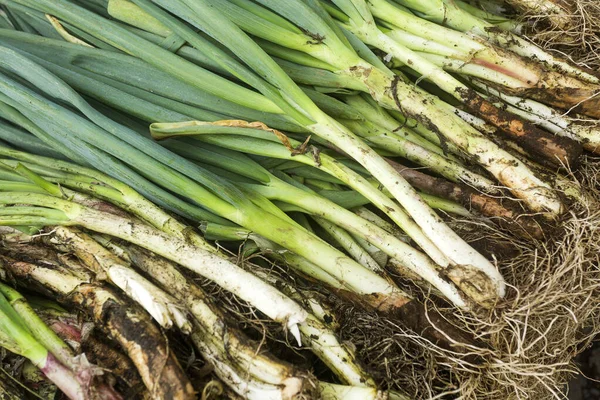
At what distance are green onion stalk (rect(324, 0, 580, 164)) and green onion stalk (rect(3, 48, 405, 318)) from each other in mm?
634

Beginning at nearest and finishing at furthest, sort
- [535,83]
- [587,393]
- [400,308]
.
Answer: [400,308]
[535,83]
[587,393]

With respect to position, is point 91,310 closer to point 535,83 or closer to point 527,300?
point 527,300

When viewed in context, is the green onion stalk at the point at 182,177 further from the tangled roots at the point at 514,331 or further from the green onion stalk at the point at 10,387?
the green onion stalk at the point at 10,387

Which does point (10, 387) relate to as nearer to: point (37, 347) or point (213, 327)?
point (37, 347)

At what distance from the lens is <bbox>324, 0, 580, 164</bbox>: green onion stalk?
1.75 metres

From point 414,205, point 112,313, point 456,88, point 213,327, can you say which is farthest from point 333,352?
point 456,88

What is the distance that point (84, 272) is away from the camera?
1604 mm

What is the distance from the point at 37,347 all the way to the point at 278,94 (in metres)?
0.95

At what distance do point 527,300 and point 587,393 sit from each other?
0.92 metres

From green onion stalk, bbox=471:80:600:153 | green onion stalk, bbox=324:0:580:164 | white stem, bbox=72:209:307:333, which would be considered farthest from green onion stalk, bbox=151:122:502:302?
green onion stalk, bbox=471:80:600:153

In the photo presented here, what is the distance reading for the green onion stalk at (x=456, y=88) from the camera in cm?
175

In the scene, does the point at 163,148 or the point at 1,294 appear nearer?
the point at 1,294

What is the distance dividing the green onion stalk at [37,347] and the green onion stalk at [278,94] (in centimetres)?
81

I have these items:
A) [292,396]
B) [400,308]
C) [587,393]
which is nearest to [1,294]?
[292,396]
